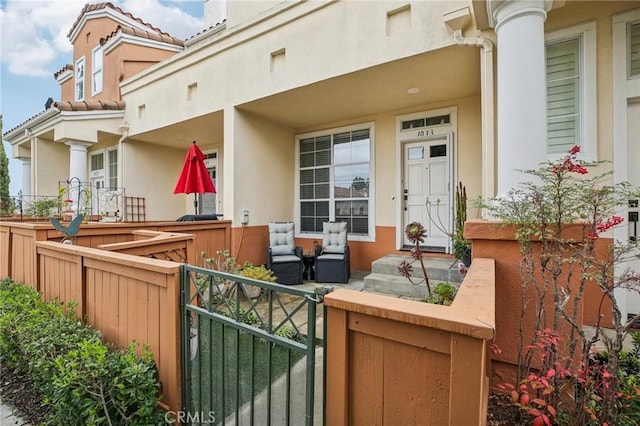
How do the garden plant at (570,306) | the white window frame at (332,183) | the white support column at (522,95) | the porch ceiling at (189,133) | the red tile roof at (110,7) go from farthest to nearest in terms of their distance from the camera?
the red tile roof at (110,7)
the porch ceiling at (189,133)
the white window frame at (332,183)
the white support column at (522,95)
the garden plant at (570,306)

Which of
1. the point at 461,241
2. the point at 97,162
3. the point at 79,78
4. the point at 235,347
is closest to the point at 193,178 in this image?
the point at 235,347

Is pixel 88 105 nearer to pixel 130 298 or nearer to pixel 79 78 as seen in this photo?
pixel 79 78

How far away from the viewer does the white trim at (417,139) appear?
5.26 meters

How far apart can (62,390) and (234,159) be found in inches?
179

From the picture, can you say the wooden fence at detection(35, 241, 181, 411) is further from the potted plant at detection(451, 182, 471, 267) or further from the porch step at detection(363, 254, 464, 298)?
the potted plant at detection(451, 182, 471, 267)

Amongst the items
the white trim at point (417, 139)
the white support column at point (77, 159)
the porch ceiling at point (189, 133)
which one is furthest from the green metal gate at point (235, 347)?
the white support column at point (77, 159)

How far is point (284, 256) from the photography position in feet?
18.8

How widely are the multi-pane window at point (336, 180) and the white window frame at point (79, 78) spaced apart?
8.66m

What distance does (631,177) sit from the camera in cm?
312

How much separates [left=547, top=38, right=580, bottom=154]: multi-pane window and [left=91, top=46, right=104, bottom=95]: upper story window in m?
11.5

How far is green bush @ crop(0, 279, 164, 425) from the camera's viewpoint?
72.2 inches

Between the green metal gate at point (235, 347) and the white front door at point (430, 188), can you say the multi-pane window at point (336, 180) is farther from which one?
the green metal gate at point (235, 347)

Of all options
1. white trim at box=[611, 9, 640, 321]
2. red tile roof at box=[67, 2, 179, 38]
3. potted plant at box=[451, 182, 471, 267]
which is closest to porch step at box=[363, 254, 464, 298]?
potted plant at box=[451, 182, 471, 267]

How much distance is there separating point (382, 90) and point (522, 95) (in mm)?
2831
